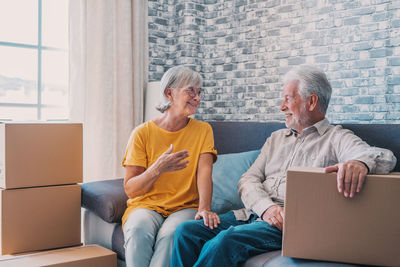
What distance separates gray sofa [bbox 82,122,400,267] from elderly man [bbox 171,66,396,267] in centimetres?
21

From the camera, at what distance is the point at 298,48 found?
342 centimetres

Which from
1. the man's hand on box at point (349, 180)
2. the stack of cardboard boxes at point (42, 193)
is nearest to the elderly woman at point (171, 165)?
the stack of cardboard boxes at point (42, 193)

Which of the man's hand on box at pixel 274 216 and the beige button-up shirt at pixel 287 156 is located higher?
the beige button-up shirt at pixel 287 156

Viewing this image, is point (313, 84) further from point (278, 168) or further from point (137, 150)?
point (137, 150)

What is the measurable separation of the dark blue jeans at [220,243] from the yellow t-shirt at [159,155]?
0.27m

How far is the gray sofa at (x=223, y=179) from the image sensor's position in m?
2.00

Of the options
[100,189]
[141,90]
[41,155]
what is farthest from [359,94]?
[41,155]

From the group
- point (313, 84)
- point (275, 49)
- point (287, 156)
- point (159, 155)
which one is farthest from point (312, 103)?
point (275, 49)

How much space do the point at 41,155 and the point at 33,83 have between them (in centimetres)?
129

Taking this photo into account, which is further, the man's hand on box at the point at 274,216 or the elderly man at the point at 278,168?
the man's hand on box at the point at 274,216

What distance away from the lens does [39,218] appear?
88.5 inches

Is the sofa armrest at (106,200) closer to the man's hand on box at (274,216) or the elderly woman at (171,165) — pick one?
the elderly woman at (171,165)

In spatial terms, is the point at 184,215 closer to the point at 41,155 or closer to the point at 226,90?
the point at 41,155

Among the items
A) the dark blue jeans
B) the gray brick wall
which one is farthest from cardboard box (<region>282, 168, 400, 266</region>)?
the gray brick wall
